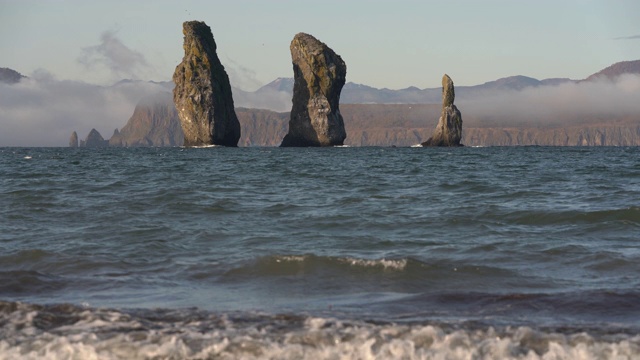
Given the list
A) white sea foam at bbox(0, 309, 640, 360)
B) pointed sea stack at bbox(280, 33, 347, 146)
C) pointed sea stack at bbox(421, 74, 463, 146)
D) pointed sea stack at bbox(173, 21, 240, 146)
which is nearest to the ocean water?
white sea foam at bbox(0, 309, 640, 360)

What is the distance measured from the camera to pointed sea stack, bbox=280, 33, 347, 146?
553 feet

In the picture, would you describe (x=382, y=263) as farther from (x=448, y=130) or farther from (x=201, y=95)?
(x=448, y=130)

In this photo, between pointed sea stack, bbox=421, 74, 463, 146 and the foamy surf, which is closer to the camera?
the foamy surf

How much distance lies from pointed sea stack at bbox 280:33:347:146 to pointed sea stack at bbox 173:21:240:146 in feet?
47.6

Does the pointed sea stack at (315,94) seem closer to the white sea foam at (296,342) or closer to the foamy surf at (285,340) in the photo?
the foamy surf at (285,340)

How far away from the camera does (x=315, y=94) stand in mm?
170875

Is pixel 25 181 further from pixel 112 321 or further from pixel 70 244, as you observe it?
pixel 112 321

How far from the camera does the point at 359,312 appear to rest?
10.7m

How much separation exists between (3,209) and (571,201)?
55.8 ft

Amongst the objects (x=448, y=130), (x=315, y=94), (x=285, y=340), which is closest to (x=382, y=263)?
(x=285, y=340)

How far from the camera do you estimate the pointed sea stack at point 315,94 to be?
169 metres

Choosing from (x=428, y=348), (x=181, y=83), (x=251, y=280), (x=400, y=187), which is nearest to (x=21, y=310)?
(x=251, y=280)

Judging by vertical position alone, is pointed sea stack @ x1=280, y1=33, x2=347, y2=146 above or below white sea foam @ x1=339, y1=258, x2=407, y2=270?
above

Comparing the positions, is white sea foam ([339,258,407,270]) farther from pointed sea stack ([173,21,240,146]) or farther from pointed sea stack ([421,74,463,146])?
pointed sea stack ([421,74,463,146])
